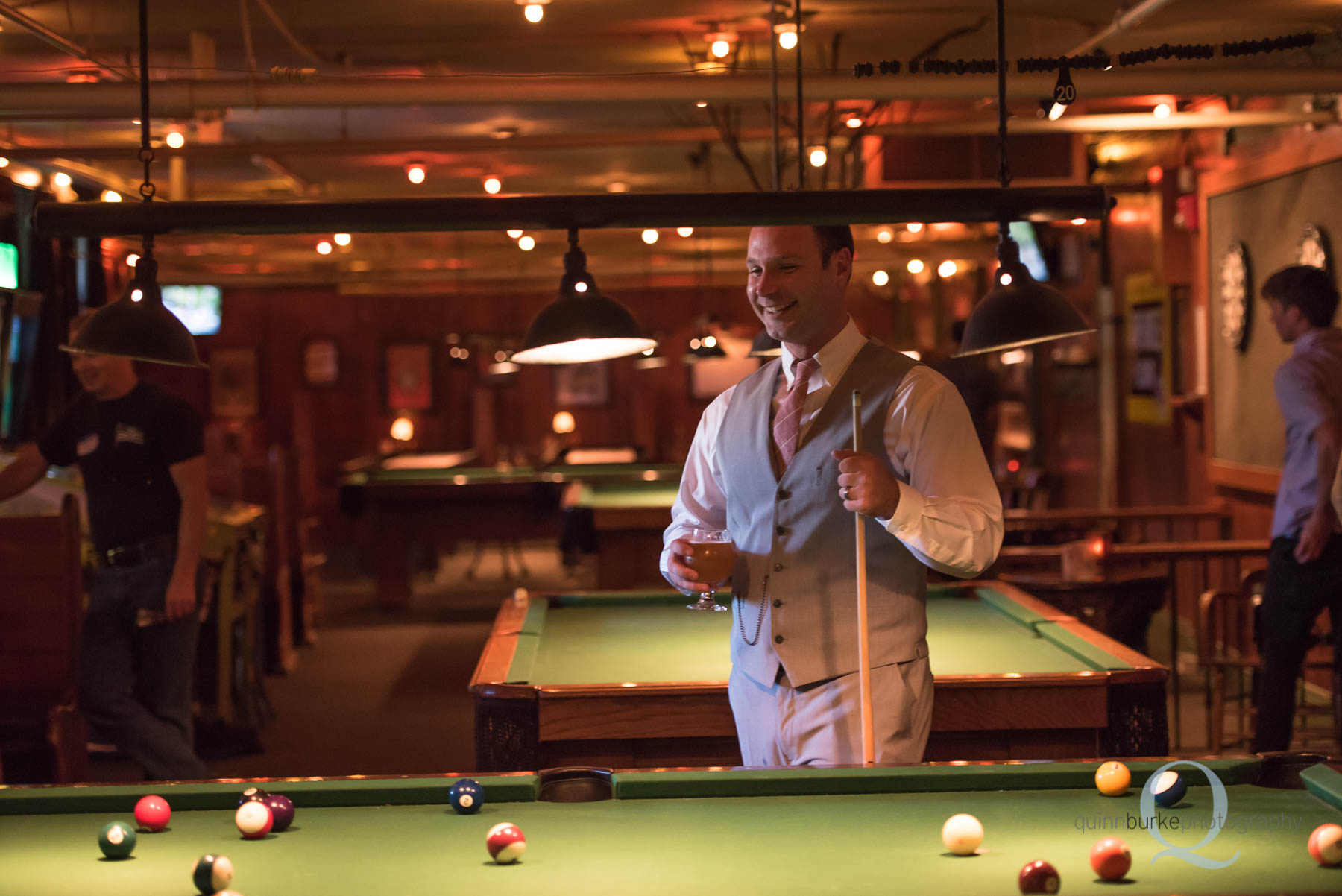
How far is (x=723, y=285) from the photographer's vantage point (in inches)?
567

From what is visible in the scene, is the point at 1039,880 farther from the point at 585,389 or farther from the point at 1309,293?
the point at 585,389

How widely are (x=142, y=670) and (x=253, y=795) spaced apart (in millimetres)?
2695

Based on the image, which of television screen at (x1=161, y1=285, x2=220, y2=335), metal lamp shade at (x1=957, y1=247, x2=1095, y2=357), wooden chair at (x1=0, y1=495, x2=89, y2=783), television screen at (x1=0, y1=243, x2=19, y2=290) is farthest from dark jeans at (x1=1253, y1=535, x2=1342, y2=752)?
television screen at (x1=161, y1=285, x2=220, y2=335)

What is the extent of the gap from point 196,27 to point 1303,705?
524cm

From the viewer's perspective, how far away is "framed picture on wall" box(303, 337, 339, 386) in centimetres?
1449

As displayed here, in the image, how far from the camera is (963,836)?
1.83 m

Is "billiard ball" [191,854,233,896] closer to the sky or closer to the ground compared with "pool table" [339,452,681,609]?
closer to the sky

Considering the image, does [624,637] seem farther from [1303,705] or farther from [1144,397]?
[1144,397]

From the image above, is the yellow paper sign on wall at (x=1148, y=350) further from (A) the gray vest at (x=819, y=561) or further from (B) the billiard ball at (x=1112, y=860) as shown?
(B) the billiard ball at (x=1112, y=860)

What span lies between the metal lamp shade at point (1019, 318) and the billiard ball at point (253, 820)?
1.51 meters

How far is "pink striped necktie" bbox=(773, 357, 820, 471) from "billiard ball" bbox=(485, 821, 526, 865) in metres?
1.01

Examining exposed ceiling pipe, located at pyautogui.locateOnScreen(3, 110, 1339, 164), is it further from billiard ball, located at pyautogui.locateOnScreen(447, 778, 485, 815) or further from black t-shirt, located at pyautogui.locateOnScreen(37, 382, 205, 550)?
billiard ball, located at pyautogui.locateOnScreen(447, 778, 485, 815)

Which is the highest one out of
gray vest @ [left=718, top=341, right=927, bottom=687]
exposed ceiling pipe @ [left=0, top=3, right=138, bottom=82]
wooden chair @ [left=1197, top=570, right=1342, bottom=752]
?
exposed ceiling pipe @ [left=0, top=3, right=138, bottom=82]

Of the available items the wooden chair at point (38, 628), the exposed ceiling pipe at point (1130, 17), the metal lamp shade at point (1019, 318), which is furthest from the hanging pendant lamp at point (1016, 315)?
the wooden chair at point (38, 628)
